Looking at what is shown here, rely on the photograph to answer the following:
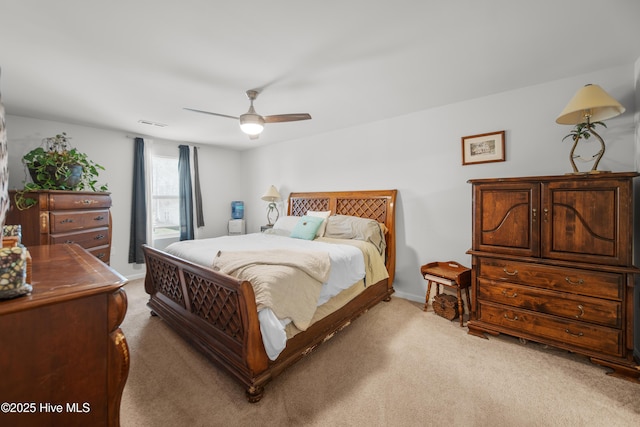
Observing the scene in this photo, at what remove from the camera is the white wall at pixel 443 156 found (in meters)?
2.48

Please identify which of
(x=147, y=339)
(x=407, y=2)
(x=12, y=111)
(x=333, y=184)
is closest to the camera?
(x=407, y=2)

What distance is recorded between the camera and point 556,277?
7.18 feet

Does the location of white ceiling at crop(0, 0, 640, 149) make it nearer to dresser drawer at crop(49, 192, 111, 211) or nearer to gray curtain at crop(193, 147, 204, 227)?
dresser drawer at crop(49, 192, 111, 211)

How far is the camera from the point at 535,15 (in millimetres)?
1683

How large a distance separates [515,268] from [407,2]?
7.58ft

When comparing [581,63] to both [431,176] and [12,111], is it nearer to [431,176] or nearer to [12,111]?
[431,176]

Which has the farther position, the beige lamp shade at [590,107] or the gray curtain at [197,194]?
the gray curtain at [197,194]

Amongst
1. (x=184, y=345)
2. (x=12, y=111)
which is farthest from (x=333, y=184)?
(x=12, y=111)

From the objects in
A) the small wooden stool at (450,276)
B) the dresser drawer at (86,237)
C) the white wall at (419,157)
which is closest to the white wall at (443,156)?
the white wall at (419,157)

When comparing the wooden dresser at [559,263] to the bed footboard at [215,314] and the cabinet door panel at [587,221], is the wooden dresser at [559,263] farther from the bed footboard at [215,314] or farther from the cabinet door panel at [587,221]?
the bed footboard at [215,314]

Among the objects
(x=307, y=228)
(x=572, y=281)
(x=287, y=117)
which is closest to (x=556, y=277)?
(x=572, y=281)

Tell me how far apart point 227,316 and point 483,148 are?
3127 mm

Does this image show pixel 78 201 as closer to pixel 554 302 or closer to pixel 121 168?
pixel 121 168

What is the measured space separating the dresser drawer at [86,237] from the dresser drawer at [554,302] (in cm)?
446
